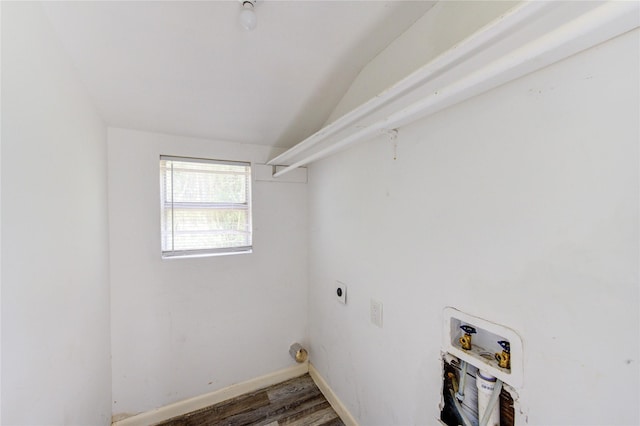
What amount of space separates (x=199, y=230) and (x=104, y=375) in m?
1.02

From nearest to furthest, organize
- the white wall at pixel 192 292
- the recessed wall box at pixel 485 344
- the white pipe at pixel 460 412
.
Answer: the recessed wall box at pixel 485 344, the white pipe at pixel 460 412, the white wall at pixel 192 292

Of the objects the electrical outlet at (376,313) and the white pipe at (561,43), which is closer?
the white pipe at (561,43)

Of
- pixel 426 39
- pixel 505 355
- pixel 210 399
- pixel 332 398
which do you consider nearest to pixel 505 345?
pixel 505 355

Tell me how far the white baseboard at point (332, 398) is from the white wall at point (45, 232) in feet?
4.72

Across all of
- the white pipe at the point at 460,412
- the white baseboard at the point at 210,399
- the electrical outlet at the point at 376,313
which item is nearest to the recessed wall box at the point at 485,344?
the white pipe at the point at 460,412

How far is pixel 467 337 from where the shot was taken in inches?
40.5

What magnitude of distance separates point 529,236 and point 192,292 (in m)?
2.03

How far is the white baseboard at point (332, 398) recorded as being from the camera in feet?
5.78

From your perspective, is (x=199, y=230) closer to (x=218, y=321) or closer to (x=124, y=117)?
(x=218, y=321)

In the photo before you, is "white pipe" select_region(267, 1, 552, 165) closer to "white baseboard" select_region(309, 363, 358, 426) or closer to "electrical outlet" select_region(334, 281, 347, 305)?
"electrical outlet" select_region(334, 281, 347, 305)

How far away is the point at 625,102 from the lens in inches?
25.4

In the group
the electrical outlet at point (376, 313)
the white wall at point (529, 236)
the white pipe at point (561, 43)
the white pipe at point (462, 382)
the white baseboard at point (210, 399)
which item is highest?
the white pipe at point (561, 43)

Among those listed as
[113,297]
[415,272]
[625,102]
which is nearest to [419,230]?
[415,272]

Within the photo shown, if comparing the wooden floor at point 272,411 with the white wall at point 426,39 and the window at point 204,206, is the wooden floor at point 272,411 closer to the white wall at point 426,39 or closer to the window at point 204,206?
the window at point 204,206
